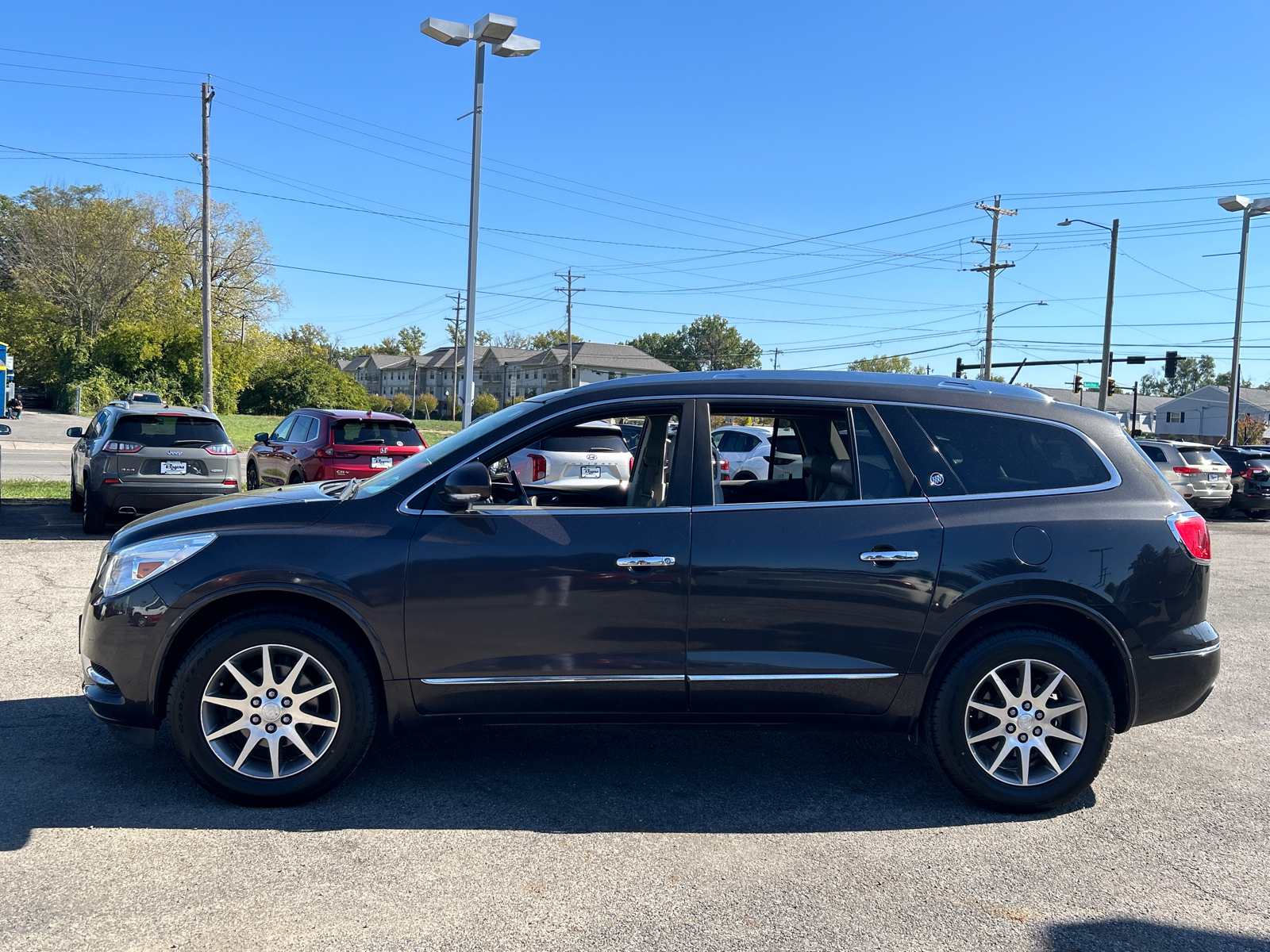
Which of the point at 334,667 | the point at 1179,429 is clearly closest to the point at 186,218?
the point at 334,667

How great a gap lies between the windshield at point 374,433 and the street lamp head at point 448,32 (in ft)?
21.9

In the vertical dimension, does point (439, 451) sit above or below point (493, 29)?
below

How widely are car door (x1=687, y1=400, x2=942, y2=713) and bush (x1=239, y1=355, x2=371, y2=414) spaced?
65.7 metres

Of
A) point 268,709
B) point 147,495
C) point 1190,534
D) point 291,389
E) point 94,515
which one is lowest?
point 94,515

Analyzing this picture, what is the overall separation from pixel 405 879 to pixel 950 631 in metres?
2.34

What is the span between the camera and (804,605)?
395cm

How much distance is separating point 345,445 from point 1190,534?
35.6ft

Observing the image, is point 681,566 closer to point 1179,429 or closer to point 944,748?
point 944,748

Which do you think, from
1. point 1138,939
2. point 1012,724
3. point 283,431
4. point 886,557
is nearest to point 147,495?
point 283,431

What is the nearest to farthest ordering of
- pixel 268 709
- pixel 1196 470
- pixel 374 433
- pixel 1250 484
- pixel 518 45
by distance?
pixel 268 709 → pixel 374 433 → pixel 518 45 → pixel 1196 470 → pixel 1250 484

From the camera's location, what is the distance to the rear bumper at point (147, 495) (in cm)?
1153

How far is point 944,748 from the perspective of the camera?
404 centimetres

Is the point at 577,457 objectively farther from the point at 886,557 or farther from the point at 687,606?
the point at 886,557

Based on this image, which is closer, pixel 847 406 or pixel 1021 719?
pixel 1021 719
